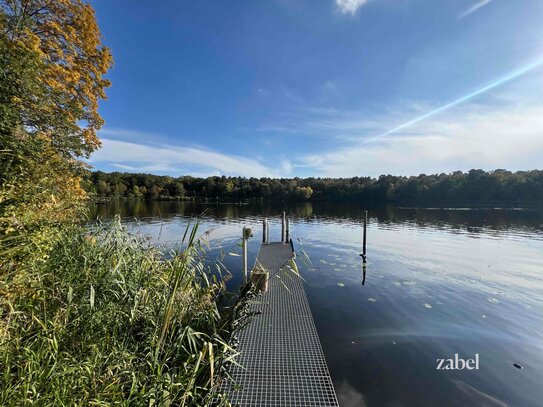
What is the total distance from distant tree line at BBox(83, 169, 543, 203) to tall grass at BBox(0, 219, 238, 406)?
259 feet

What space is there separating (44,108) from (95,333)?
6.31m

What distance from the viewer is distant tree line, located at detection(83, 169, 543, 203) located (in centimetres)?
7862

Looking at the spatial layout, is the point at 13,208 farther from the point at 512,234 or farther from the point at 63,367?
the point at 512,234

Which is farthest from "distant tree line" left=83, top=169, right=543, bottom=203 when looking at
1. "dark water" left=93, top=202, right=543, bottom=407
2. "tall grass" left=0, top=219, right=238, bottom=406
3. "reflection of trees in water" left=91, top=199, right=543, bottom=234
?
"tall grass" left=0, top=219, right=238, bottom=406

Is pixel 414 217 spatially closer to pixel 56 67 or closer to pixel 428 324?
pixel 428 324

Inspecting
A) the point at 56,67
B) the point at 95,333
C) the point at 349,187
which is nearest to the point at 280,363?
the point at 95,333

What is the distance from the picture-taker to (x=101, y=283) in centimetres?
404

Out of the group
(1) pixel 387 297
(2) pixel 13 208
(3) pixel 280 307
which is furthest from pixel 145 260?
(1) pixel 387 297

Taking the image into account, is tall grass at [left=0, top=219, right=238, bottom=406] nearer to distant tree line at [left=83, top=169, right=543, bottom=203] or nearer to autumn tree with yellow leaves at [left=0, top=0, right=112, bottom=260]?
autumn tree with yellow leaves at [left=0, top=0, right=112, bottom=260]

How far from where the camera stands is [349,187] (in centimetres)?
9519

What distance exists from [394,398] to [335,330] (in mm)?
2376

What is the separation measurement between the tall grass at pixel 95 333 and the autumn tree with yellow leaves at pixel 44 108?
682mm

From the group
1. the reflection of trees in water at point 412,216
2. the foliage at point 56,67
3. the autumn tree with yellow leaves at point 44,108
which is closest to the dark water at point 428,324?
the autumn tree with yellow leaves at point 44,108

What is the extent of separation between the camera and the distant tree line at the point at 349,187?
258 feet
